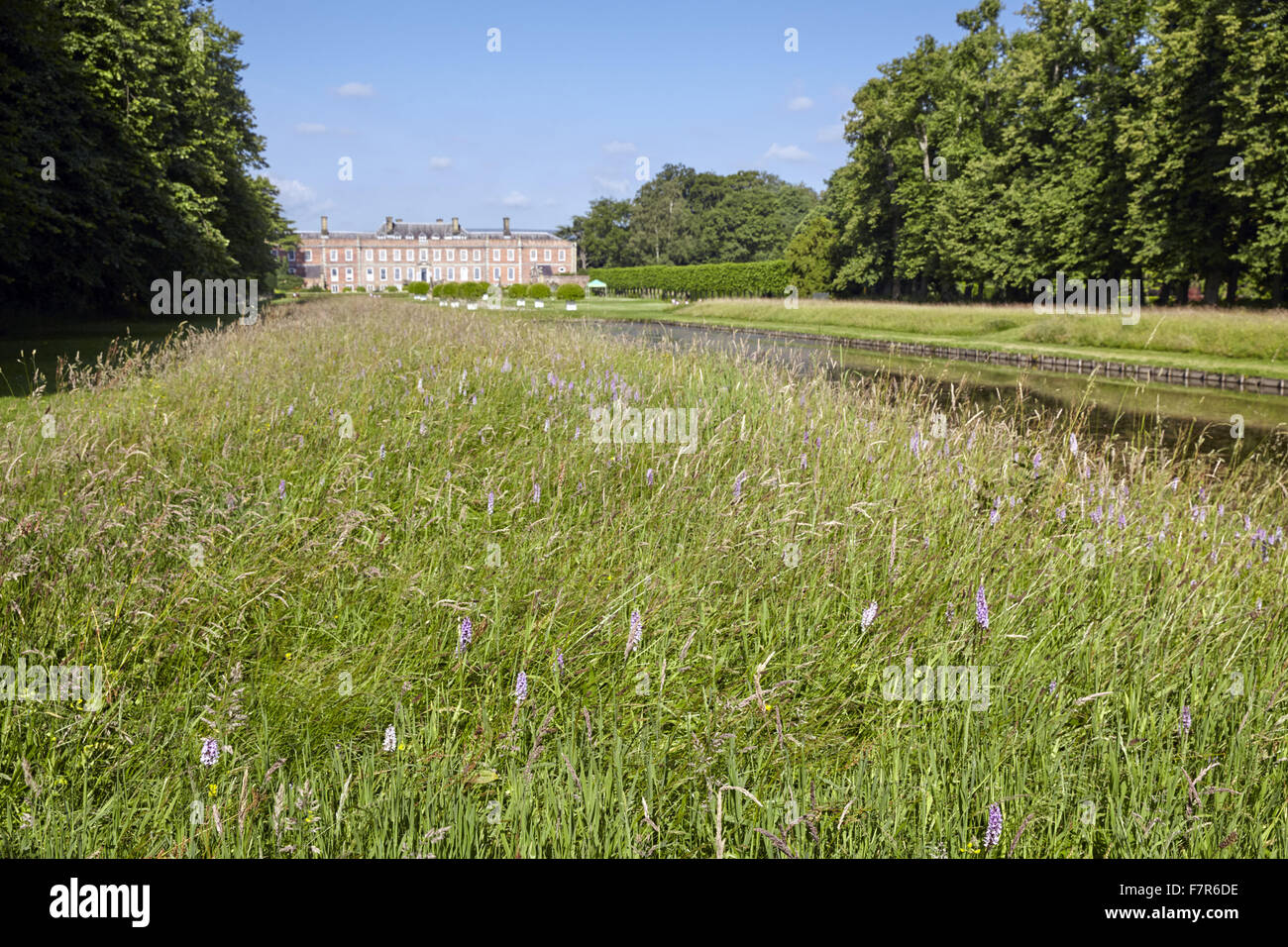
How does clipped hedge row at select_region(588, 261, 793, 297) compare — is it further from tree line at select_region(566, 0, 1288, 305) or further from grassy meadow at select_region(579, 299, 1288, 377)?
grassy meadow at select_region(579, 299, 1288, 377)

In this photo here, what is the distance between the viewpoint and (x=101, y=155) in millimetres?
21219

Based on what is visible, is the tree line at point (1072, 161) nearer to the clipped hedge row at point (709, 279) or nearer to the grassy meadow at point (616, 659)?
the clipped hedge row at point (709, 279)

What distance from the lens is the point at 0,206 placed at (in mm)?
16109

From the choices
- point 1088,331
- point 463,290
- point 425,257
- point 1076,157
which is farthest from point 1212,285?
point 425,257

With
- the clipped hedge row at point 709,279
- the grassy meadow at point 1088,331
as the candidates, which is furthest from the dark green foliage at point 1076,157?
the grassy meadow at point 1088,331

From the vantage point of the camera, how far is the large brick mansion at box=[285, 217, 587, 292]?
130 meters

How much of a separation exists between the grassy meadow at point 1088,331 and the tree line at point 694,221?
50.7 metres

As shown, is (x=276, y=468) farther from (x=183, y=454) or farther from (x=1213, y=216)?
(x=1213, y=216)

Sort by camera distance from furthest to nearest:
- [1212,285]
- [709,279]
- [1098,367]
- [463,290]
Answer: [463,290] < [709,279] < [1212,285] < [1098,367]

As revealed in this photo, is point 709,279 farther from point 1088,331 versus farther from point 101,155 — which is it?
point 101,155

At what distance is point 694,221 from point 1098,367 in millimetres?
89721

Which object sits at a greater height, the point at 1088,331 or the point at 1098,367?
the point at 1088,331

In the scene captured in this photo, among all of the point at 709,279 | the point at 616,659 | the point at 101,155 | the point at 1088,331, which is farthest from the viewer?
the point at 709,279

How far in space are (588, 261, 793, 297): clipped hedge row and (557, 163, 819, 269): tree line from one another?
9954mm
